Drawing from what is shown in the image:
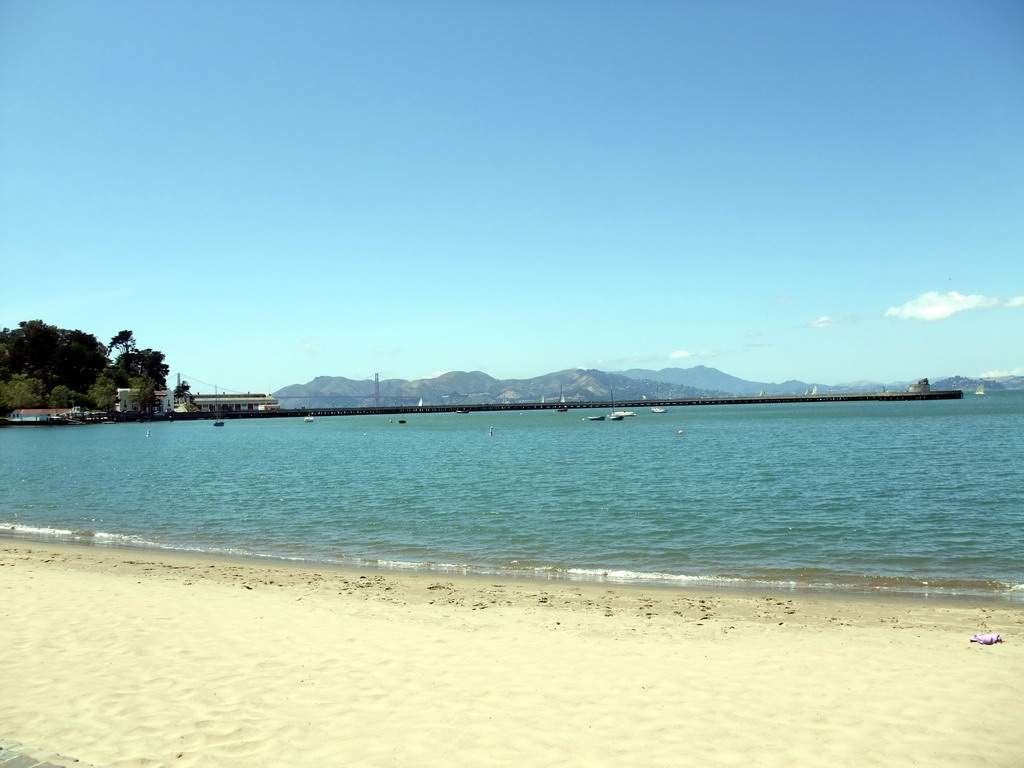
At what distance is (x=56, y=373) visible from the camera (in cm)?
14162

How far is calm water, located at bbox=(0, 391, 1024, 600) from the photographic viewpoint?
15.9 meters

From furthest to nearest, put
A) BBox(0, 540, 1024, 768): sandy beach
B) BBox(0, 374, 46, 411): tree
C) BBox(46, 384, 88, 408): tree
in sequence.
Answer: BBox(46, 384, 88, 408): tree → BBox(0, 374, 46, 411): tree → BBox(0, 540, 1024, 768): sandy beach

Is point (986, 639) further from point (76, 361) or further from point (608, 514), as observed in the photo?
point (76, 361)

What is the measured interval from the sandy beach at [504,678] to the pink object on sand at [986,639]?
217 mm

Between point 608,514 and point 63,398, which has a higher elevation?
point 63,398

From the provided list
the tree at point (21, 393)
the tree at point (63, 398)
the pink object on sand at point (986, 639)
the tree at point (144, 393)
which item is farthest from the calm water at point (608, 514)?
the tree at point (144, 393)

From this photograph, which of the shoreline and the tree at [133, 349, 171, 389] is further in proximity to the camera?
the tree at [133, 349, 171, 389]

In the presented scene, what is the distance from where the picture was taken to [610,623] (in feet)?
36.2

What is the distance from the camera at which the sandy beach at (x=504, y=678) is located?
6164mm

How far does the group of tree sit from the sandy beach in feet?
469

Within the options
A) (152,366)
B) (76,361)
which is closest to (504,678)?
(76,361)

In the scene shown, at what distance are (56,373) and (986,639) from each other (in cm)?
16556

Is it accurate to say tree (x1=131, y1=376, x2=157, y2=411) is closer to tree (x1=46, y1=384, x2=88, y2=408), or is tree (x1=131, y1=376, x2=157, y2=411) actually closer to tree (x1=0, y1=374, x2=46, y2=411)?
tree (x1=46, y1=384, x2=88, y2=408)

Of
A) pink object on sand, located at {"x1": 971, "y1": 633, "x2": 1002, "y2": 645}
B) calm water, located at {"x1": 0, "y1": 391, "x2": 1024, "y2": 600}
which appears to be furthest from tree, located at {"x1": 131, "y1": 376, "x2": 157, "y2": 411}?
pink object on sand, located at {"x1": 971, "y1": 633, "x2": 1002, "y2": 645}
